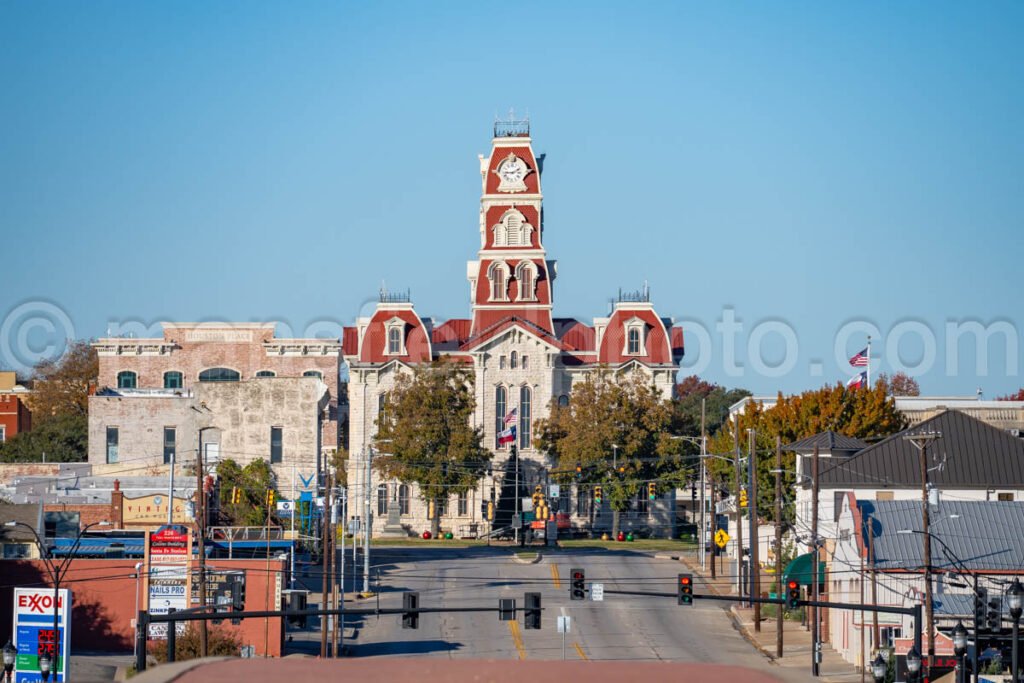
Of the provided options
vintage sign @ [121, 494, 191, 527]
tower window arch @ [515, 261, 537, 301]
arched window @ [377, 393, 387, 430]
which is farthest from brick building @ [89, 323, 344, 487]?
vintage sign @ [121, 494, 191, 527]

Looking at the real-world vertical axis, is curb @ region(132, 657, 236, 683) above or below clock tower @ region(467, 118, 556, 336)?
below

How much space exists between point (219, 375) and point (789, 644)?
2749 inches

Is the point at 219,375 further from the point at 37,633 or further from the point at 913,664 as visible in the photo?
the point at 913,664

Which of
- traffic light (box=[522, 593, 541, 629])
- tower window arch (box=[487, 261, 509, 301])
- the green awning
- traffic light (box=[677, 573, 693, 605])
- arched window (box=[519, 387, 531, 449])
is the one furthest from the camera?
tower window arch (box=[487, 261, 509, 301])

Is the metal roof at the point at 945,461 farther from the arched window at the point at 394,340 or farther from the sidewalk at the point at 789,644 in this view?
the arched window at the point at 394,340

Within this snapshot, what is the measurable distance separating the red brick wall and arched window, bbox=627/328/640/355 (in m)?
58.0

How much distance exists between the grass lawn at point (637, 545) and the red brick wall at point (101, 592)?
3810cm

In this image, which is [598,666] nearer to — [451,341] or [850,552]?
[850,552]

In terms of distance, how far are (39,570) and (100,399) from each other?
1932 inches

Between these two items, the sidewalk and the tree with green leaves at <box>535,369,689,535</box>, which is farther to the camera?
the tree with green leaves at <box>535,369,689,535</box>

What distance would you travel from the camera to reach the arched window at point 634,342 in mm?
119938

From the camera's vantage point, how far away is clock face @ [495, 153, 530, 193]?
12206 cm

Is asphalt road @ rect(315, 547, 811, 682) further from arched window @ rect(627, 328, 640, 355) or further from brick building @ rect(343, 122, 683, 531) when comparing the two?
arched window @ rect(627, 328, 640, 355)

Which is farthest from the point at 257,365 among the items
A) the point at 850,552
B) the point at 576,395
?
the point at 850,552
